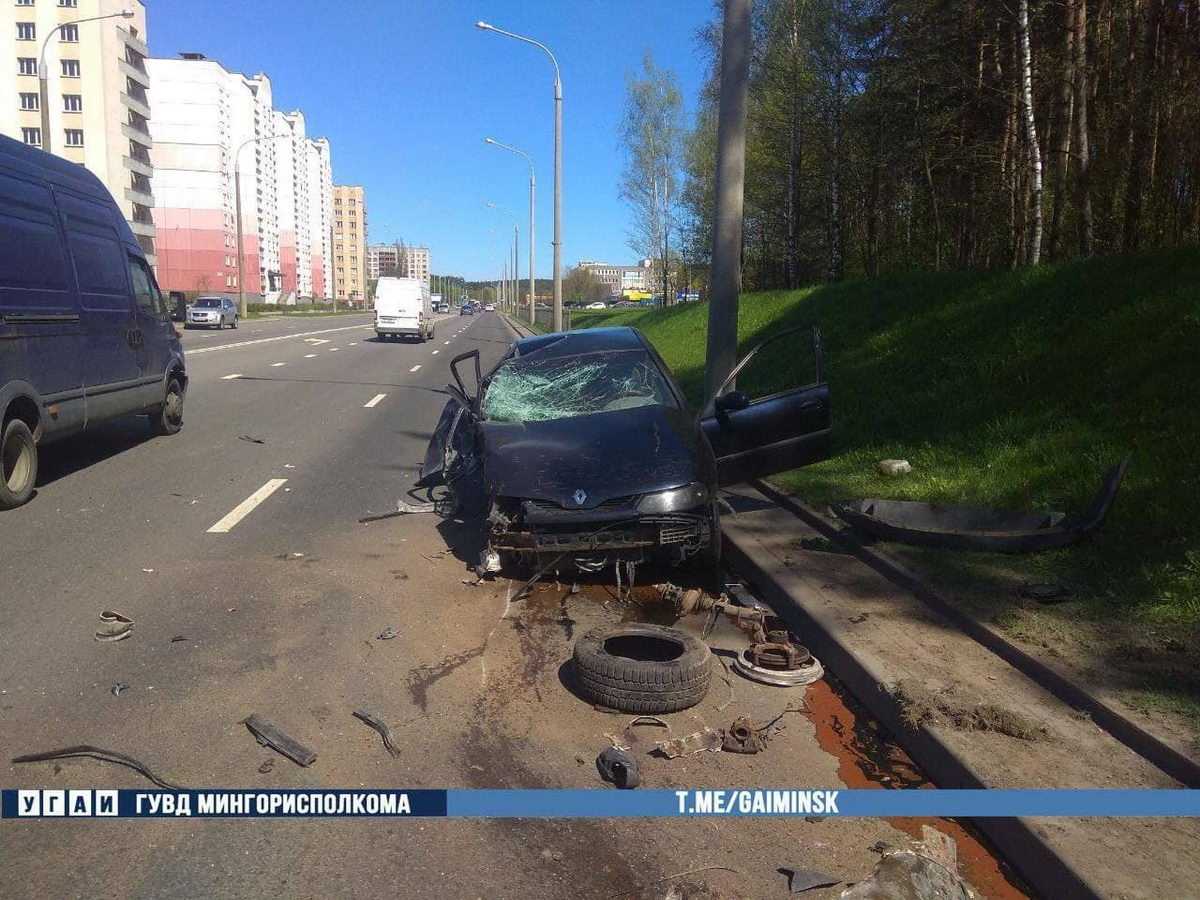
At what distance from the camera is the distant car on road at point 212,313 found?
4334 centimetres

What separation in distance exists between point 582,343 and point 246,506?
10.7 feet

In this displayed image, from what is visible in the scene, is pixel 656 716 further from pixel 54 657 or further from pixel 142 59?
pixel 142 59

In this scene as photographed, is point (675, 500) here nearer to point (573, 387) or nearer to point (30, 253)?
point (573, 387)

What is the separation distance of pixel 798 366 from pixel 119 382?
29.5 ft

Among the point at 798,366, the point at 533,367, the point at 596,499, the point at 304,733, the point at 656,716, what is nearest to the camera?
the point at 304,733

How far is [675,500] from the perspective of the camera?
5.44 m

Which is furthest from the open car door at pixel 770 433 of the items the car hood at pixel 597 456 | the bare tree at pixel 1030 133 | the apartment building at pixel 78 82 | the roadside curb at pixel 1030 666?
the apartment building at pixel 78 82

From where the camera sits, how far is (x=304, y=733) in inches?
150

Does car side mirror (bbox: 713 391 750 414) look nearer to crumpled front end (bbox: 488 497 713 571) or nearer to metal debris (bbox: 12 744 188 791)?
crumpled front end (bbox: 488 497 713 571)

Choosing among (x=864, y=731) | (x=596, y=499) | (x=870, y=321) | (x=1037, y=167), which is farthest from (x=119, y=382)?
(x=1037, y=167)

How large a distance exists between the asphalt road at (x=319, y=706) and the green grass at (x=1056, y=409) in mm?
2417

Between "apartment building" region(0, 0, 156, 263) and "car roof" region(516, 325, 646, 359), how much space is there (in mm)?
70891

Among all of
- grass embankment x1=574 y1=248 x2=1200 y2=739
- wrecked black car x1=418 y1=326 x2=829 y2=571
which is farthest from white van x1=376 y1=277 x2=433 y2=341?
wrecked black car x1=418 y1=326 x2=829 y2=571

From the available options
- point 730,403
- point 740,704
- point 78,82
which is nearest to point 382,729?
point 740,704
